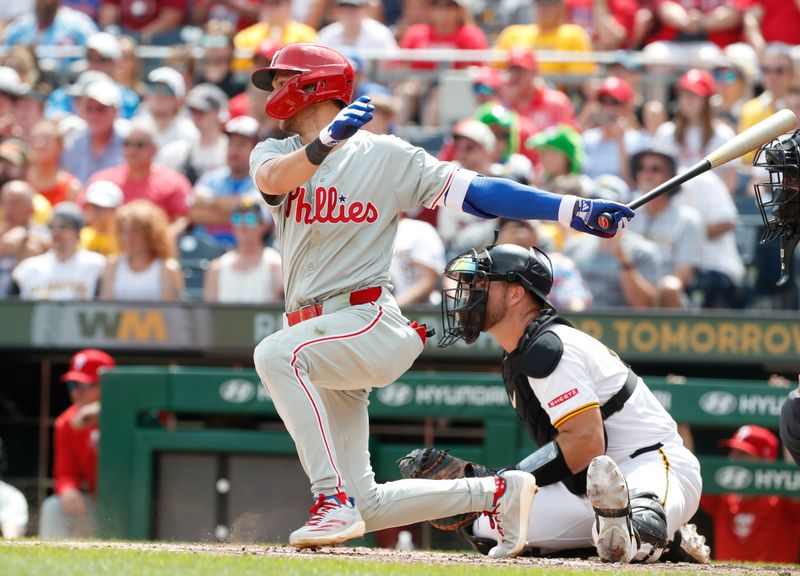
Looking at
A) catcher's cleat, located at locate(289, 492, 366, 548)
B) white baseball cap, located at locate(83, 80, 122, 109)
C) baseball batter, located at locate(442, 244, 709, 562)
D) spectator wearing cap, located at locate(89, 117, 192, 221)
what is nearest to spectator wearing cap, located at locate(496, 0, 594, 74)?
spectator wearing cap, located at locate(89, 117, 192, 221)

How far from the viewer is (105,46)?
11.7 metres

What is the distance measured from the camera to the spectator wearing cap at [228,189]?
360 inches

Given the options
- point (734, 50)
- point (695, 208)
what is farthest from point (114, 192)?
point (734, 50)

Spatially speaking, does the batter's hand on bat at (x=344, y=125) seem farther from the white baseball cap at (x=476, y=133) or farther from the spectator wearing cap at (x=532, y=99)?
the spectator wearing cap at (x=532, y=99)

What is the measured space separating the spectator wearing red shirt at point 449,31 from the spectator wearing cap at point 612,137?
5.12ft

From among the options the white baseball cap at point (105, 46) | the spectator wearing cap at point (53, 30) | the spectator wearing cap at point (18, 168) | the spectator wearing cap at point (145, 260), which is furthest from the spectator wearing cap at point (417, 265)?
the spectator wearing cap at point (53, 30)

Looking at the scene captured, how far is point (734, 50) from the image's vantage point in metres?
10.6

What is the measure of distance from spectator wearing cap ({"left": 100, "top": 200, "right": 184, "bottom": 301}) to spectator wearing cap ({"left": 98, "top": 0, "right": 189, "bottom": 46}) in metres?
4.79

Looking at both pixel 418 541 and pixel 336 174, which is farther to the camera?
pixel 418 541

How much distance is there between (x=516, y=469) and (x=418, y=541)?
2861mm

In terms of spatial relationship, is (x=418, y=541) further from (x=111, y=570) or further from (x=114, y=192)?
(x=111, y=570)

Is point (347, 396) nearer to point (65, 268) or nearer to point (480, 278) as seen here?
point (480, 278)

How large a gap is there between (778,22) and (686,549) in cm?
673

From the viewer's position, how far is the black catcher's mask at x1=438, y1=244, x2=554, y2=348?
525 centimetres
